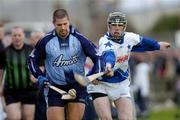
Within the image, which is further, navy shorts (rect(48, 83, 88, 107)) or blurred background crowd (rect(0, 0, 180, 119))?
blurred background crowd (rect(0, 0, 180, 119))

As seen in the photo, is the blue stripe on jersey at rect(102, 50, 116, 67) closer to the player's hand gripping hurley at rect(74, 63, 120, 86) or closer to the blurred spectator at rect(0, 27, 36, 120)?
the player's hand gripping hurley at rect(74, 63, 120, 86)

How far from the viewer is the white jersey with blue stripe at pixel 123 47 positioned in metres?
14.7

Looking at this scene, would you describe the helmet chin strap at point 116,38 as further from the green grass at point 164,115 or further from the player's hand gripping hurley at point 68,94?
the green grass at point 164,115

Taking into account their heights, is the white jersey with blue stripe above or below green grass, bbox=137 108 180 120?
above

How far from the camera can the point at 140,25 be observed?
67.2 metres

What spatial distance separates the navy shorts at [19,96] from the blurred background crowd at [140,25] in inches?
54.1

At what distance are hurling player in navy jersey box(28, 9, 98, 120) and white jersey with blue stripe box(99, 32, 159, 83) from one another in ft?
1.80

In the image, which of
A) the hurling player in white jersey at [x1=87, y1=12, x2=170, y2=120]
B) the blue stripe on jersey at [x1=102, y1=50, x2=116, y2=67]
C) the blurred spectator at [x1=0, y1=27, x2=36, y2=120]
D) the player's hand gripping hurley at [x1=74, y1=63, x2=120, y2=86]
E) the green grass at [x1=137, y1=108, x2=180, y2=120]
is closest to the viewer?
the player's hand gripping hurley at [x1=74, y1=63, x2=120, y2=86]

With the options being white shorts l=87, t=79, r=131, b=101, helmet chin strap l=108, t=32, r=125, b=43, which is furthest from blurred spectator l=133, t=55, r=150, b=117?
helmet chin strap l=108, t=32, r=125, b=43

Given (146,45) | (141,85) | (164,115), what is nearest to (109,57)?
(146,45)

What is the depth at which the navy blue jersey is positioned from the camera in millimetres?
14070

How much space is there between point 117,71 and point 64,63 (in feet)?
4.21

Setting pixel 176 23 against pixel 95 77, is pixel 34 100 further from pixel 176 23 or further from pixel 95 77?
pixel 176 23

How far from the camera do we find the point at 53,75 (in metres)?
14.2
